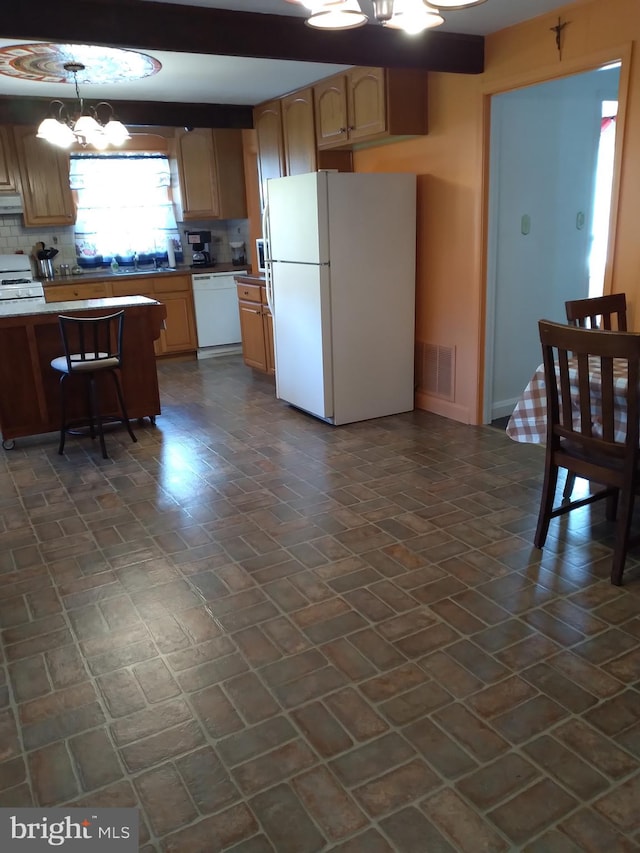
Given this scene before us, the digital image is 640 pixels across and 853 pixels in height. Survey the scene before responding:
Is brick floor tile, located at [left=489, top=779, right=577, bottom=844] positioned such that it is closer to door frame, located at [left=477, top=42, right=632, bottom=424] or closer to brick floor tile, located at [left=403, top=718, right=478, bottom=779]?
brick floor tile, located at [left=403, top=718, right=478, bottom=779]

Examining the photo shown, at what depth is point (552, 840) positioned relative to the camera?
1.50m

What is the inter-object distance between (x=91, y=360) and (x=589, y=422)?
118 inches

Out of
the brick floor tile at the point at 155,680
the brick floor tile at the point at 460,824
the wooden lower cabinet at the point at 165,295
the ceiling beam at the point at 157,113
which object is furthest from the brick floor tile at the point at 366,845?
the ceiling beam at the point at 157,113

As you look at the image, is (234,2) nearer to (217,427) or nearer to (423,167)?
(423,167)

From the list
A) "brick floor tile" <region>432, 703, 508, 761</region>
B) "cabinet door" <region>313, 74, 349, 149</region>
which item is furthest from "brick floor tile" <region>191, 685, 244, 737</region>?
"cabinet door" <region>313, 74, 349, 149</region>

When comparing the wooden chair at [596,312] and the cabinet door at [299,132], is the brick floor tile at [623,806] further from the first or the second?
the cabinet door at [299,132]

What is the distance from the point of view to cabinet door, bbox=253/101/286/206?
224 inches

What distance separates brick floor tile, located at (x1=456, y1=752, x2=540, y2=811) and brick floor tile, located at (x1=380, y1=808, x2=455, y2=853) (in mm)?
135

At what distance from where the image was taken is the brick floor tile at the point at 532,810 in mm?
1533

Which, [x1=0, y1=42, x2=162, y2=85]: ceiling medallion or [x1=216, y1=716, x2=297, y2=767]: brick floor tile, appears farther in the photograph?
[x1=0, y1=42, x2=162, y2=85]: ceiling medallion

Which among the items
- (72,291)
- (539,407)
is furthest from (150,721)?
(72,291)

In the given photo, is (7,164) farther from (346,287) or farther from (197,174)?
(346,287)

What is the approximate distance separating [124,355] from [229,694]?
3.13 m

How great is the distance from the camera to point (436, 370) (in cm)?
469
